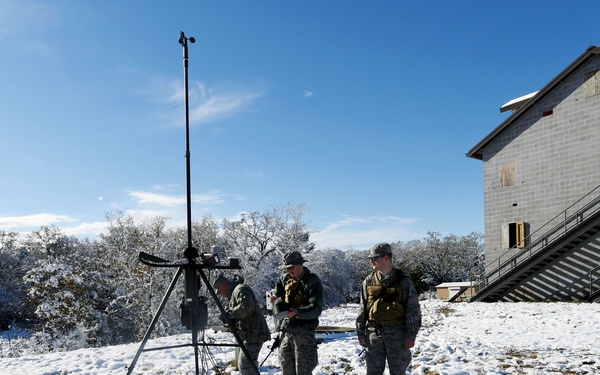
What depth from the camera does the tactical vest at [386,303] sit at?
5.27 meters

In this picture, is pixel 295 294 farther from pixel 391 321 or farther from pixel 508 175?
pixel 508 175

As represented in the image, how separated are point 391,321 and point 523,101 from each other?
21.9 meters

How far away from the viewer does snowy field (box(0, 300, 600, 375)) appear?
7926 millimetres

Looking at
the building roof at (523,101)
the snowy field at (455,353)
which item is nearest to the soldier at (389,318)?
the snowy field at (455,353)

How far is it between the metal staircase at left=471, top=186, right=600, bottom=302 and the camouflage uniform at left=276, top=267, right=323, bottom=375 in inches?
606

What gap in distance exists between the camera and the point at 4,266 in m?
44.7

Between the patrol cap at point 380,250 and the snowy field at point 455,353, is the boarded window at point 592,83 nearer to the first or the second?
the snowy field at point 455,353

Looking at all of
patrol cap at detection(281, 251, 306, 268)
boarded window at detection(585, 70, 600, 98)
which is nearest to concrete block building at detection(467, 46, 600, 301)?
boarded window at detection(585, 70, 600, 98)

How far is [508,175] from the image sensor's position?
20875mm

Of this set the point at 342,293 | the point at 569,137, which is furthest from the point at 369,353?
the point at 342,293

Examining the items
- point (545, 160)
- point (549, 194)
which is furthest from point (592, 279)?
point (545, 160)

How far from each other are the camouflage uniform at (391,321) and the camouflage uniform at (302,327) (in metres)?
0.64

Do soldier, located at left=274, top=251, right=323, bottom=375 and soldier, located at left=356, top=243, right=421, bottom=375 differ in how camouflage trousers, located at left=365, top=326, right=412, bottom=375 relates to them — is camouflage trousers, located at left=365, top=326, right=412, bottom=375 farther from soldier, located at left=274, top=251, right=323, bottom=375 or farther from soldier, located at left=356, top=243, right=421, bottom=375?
soldier, located at left=274, top=251, right=323, bottom=375

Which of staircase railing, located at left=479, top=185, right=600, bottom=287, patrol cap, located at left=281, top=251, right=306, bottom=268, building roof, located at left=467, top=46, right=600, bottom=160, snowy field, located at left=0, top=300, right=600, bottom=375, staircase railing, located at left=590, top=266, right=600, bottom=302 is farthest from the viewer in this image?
building roof, located at left=467, top=46, right=600, bottom=160
